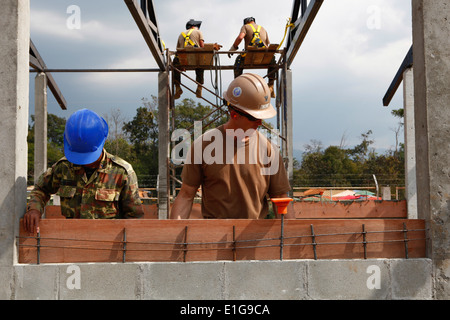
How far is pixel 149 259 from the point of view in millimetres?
2986

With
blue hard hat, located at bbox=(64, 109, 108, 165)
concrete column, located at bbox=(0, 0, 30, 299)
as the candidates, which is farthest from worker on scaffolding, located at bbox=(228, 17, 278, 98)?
concrete column, located at bbox=(0, 0, 30, 299)

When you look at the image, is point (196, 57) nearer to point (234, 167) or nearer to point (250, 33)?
point (250, 33)

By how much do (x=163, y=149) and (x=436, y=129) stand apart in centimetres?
840

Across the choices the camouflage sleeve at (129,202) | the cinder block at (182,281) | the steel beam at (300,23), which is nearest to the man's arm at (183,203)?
the camouflage sleeve at (129,202)

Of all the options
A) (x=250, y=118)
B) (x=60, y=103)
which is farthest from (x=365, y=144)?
(x=250, y=118)

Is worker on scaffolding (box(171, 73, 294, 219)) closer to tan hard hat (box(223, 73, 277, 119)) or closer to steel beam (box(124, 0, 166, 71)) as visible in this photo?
tan hard hat (box(223, 73, 277, 119))

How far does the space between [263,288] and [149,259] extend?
0.82 metres

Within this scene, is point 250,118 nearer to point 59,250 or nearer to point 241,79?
point 241,79

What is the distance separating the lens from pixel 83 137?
134 inches

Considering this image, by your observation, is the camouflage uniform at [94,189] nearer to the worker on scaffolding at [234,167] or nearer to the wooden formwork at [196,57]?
the worker on scaffolding at [234,167]

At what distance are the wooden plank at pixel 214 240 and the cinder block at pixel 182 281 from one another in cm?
8

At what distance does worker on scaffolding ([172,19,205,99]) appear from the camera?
10.5 metres

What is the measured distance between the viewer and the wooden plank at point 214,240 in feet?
9.75

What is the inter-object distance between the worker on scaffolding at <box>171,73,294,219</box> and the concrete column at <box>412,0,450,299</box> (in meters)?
1.06
